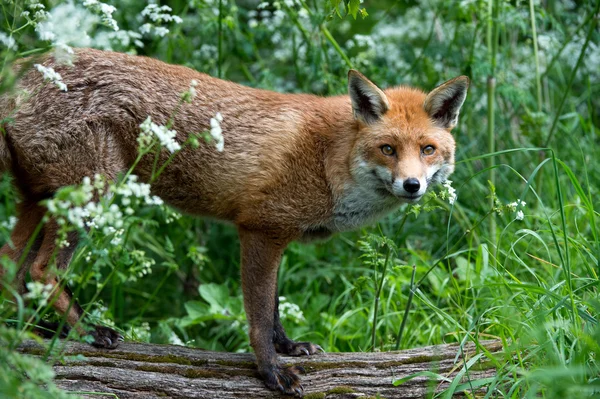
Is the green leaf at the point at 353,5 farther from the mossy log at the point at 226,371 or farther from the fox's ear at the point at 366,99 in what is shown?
the mossy log at the point at 226,371

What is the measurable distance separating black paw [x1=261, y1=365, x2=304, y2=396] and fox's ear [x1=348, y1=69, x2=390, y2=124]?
171 centimetres

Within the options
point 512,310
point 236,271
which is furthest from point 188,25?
point 512,310

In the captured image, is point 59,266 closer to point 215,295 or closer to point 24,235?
point 24,235

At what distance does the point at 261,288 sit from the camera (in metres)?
4.27

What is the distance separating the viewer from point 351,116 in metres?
4.66

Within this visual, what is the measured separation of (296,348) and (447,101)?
6.48 feet

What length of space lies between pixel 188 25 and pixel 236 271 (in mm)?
2686

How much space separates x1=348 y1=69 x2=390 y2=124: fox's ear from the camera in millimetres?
4379

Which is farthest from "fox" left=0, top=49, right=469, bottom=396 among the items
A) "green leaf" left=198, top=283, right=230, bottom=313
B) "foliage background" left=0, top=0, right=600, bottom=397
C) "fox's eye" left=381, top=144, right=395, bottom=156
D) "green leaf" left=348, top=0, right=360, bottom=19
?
"green leaf" left=198, top=283, right=230, bottom=313

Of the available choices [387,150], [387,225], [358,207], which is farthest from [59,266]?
[387,225]

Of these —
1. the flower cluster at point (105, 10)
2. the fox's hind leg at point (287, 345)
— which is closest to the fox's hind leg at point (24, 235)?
the flower cluster at point (105, 10)

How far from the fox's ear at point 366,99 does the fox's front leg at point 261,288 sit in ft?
3.30

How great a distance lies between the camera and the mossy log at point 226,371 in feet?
12.0

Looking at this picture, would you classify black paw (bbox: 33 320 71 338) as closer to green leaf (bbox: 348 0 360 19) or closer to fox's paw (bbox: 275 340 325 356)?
fox's paw (bbox: 275 340 325 356)
